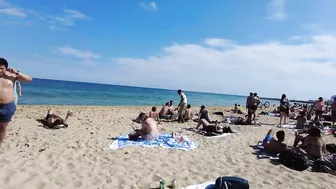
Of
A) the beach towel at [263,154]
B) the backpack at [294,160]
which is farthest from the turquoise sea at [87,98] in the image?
the backpack at [294,160]

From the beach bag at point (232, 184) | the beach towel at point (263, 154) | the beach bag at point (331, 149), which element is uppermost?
the beach bag at point (331, 149)

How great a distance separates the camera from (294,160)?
5.86m

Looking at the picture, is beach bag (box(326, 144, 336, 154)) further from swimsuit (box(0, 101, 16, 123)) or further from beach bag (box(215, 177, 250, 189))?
swimsuit (box(0, 101, 16, 123))

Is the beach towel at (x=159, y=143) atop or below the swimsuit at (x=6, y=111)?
below

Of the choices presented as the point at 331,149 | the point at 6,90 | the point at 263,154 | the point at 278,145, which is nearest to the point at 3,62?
the point at 6,90

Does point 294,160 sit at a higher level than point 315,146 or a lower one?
lower

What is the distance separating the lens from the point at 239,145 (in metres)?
8.01

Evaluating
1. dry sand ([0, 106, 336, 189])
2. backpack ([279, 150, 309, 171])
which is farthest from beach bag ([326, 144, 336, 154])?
dry sand ([0, 106, 336, 189])

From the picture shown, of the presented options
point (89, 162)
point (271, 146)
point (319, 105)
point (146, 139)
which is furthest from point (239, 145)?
point (319, 105)

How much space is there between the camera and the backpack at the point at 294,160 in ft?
18.8

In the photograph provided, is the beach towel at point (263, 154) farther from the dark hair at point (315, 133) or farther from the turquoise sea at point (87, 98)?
the turquoise sea at point (87, 98)

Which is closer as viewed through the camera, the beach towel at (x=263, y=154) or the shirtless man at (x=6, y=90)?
the shirtless man at (x=6, y=90)

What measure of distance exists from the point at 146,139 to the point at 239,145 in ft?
9.52

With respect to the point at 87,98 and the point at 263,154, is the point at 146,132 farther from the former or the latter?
the point at 87,98
